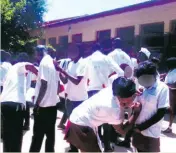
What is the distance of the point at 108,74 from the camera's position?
575 centimetres

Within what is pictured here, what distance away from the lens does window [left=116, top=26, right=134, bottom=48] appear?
11722 millimetres

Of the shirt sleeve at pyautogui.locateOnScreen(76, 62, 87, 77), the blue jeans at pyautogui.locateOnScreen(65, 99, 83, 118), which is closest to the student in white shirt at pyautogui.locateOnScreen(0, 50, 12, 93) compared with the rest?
the blue jeans at pyautogui.locateOnScreen(65, 99, 83, 118)

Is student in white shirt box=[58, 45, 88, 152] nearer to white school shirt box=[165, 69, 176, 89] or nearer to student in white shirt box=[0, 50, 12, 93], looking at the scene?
student in white shirt box=[0, 50, 12, 93]

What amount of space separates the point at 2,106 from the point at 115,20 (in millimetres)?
9034

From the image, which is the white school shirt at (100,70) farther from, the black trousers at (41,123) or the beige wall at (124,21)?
the beige wall at (124,21)

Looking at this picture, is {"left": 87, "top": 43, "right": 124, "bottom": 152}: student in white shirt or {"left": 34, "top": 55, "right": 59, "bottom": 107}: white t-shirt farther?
{"left": 87, "top": 43, "right": 124, "bottom": 152}: student in white shirt

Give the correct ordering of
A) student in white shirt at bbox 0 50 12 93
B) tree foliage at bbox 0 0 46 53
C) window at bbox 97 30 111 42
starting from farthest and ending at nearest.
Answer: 1. tree foliage at bbox 0 0 46 53
2. window at bbox 97 30 111 42
3. student in white shirt at bbox 0 50 12 93

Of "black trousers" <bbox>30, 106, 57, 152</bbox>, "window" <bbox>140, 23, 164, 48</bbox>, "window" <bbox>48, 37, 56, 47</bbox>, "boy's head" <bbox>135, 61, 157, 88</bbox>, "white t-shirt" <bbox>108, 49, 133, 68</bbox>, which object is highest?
"window" <bbox>48, 37, 56, 47</bbox>

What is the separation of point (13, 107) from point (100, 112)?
1.67m

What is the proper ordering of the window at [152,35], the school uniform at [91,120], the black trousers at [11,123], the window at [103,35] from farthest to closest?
1. the window at [103,35]
2. the window at [152,35]
3. the black trousers at [11,123]
4. the school uniform at [91,120]

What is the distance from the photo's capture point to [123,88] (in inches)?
111

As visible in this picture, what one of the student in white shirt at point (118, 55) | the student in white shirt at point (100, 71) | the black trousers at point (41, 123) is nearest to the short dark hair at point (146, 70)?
the black trousers at point (41, 123)

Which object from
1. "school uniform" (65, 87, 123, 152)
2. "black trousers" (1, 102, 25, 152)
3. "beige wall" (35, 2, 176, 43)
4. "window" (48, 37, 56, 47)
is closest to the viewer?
"school uniform" (65, 87, 123, 152)

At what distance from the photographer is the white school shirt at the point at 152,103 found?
10.0 feet
